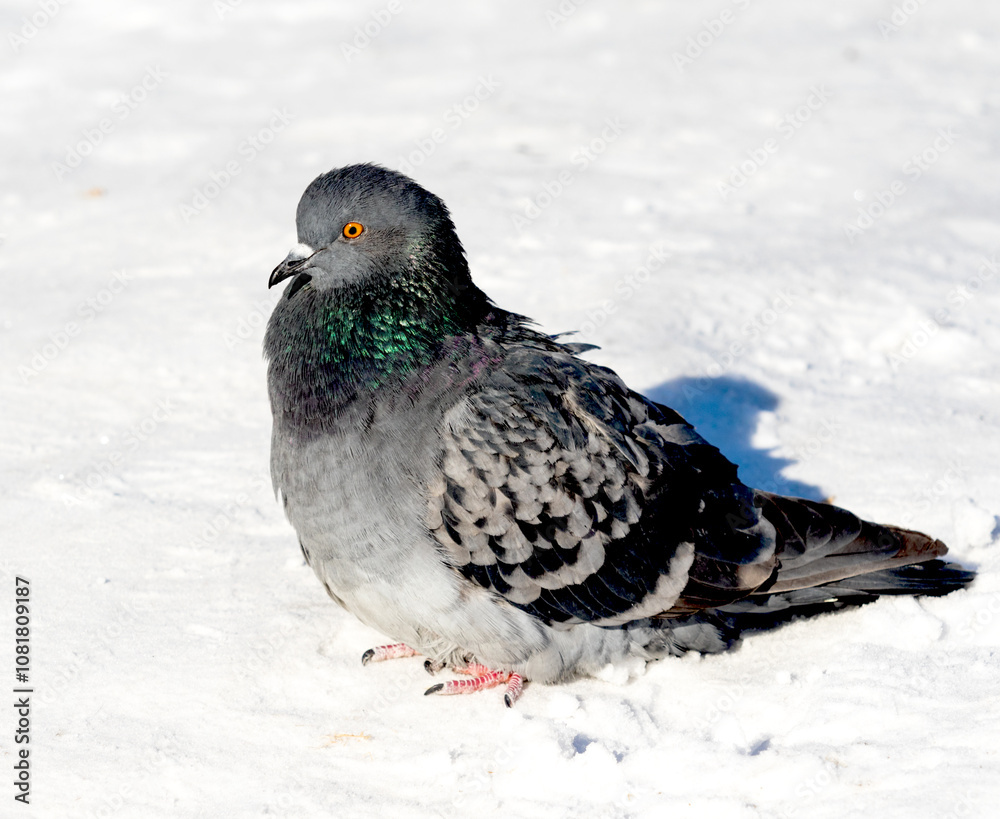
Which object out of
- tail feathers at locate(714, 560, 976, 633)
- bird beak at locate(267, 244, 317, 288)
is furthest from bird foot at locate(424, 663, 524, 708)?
bird beak at locate(267, 244, 317, 288)

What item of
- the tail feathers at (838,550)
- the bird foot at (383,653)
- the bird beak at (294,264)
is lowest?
the bird foot at (383,653)

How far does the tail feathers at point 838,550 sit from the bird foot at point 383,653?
142 cm

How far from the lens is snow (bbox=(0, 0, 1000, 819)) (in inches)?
152

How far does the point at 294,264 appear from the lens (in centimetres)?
458

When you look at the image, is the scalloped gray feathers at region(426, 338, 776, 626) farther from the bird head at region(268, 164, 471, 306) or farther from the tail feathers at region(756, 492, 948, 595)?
the bird head at region(268, 164, 471, 306)

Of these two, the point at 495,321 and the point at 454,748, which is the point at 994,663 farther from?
the point at 495,321

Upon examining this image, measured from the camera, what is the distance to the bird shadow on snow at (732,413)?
575 cm

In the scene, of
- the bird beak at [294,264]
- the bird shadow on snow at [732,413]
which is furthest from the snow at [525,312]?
the bird beak at [294,264]

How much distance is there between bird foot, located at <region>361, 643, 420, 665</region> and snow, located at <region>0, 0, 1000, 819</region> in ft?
0.17

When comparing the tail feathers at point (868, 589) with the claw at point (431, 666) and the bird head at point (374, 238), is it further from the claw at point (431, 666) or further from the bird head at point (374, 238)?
the bird head at point (374, 238)

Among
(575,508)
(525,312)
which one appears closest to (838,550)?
(575,508)

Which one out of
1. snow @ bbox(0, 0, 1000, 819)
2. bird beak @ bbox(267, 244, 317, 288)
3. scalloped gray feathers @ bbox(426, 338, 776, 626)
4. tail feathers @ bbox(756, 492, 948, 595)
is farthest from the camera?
bird beak @ bbox(267, 244, 317, 288)

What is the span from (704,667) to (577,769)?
0.88 metres

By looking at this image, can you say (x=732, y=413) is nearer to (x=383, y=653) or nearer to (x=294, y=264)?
(x=383, y=653)
